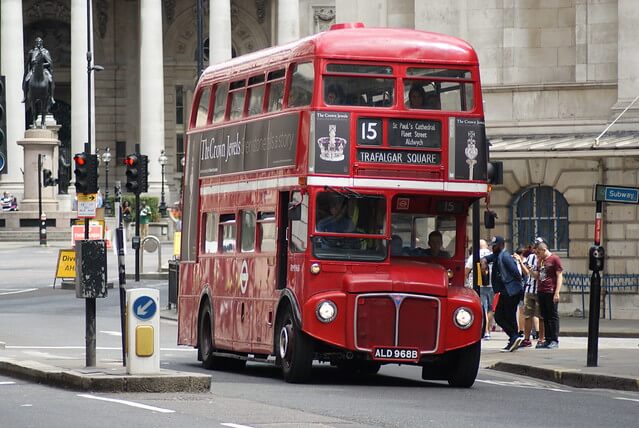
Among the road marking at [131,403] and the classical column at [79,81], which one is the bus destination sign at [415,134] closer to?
the road marking at [131,403]

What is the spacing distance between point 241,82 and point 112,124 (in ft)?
296

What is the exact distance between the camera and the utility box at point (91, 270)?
2070 centimetres

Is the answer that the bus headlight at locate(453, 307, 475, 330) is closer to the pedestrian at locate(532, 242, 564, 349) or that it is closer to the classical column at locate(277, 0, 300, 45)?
the pedestrian at locate(532, 242, 564, 349)

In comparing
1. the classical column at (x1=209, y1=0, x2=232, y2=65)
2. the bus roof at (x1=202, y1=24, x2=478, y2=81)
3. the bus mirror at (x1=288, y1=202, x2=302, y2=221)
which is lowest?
the bus mirror at (x1=288, y1=202, x2=302, y2=221)

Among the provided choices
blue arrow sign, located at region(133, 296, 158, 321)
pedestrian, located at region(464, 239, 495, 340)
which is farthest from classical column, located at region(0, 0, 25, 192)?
blue arrow sign, located at region(133, 296, 158, 321)

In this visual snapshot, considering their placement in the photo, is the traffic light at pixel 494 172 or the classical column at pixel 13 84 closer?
the traffic light at pixel 494 172

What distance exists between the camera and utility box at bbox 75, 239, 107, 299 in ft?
67.9

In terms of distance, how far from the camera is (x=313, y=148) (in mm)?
21328

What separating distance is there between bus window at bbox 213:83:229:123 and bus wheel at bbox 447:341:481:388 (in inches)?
210

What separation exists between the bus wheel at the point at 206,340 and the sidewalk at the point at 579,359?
4126mm

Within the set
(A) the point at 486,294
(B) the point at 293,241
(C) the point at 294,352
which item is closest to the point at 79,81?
(A) the point at 486,294

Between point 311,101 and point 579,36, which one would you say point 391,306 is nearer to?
point 311,101

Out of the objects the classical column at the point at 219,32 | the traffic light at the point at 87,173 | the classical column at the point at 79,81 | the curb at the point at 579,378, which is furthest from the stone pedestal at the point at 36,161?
the curb at the point at 579,378

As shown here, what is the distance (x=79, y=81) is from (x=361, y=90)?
7721 cm
